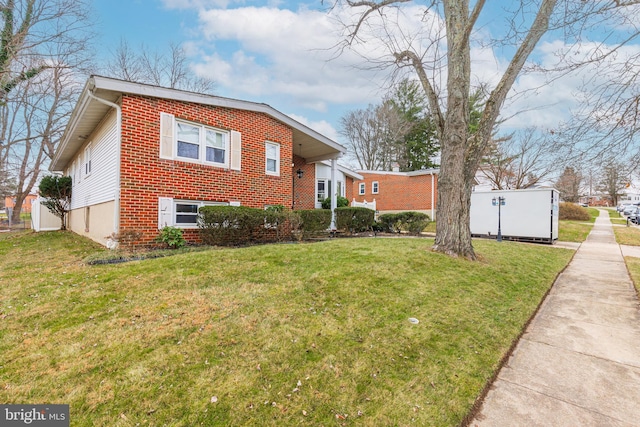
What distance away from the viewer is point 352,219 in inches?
450

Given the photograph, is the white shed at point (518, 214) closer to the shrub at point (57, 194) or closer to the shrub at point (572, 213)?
the shrub at point (572, 213)

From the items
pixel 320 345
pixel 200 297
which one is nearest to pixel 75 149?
pixel 200 297

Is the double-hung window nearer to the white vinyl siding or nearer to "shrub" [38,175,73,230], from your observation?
the white vinyl siding

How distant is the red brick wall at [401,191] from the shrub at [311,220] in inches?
517

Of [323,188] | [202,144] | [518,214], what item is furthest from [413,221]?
[202,144]

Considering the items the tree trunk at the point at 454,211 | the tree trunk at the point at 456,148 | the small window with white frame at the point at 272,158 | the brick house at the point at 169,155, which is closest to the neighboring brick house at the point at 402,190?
the small window with white frame at the point at 272,158

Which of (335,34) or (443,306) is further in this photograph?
(335,34)

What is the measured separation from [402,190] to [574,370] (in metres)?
19.9

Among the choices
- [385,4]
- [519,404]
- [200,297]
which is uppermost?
[385,4]

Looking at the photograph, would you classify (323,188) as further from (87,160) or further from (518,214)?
(87,160)

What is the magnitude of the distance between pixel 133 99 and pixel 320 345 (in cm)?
747

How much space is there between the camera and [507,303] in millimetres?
4516

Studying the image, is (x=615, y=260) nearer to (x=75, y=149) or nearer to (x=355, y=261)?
(x=355, y=261)

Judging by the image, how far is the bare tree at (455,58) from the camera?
5.64 m
